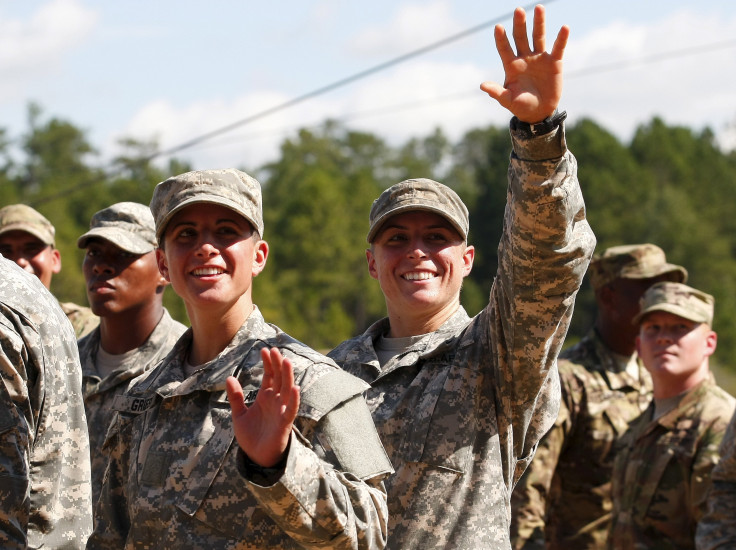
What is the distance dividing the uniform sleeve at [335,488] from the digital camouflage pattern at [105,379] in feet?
8.31

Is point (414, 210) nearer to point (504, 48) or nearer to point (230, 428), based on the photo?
point (504, 48)

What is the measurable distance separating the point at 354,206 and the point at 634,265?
6691 cm

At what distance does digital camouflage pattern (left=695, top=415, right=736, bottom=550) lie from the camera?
557cm

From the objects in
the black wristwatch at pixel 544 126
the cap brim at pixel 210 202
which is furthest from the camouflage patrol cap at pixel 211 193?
the black wristwatch at pixel 544 126

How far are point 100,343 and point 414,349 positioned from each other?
2.63m

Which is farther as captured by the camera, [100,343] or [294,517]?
[100,343]

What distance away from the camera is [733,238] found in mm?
81500

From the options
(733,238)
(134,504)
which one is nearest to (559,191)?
(134,504)

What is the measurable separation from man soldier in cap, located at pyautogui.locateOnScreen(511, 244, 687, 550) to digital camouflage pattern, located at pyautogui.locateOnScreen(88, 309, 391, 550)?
383 centimetres

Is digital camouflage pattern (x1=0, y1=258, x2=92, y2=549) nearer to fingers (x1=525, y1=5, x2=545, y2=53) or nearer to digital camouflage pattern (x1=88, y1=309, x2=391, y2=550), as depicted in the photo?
digital camouflage pattern (x1=88, y1=309, x2=391, y2=550)

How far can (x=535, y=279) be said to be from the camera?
3.86 meters

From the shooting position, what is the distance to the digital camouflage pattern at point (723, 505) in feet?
18.3

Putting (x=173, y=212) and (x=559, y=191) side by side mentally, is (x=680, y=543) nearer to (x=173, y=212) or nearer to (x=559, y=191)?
(x=559, y=191)

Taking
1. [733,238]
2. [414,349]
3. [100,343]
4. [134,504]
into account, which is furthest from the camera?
[733,238]
